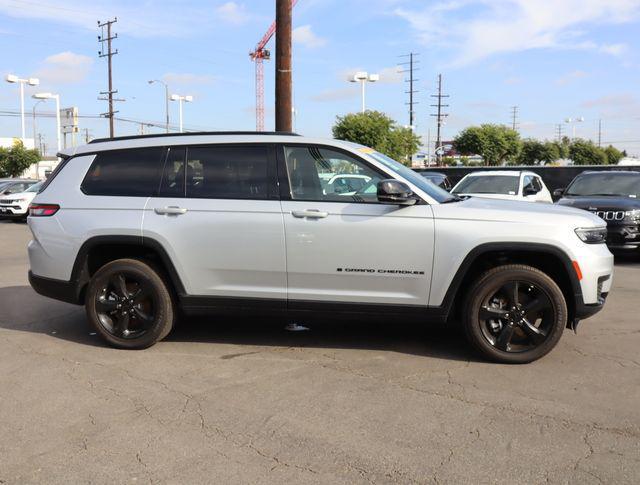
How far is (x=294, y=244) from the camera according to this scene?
16.1 ft

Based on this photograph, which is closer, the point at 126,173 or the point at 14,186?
the point at 126,173

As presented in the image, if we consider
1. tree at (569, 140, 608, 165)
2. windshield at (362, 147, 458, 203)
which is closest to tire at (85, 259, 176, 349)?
windshield at (362, 147, 458, 203)

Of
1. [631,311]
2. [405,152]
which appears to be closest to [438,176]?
[631,311]

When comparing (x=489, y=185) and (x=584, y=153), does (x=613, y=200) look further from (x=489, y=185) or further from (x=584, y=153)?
(x=584, y=153)

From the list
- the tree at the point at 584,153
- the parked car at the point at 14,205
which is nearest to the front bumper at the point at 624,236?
the parked car at the point at 14,205

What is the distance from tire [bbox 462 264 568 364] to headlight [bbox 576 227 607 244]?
1.39 ft

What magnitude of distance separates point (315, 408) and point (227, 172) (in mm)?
2205

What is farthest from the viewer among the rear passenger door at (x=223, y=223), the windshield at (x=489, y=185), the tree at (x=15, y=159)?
the tree at (x=15, y=159)

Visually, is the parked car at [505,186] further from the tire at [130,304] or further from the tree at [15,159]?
the tree at [15,159]

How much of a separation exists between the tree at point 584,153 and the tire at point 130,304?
87.3 m

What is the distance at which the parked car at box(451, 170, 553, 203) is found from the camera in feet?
39.6

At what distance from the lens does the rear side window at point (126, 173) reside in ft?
17.3

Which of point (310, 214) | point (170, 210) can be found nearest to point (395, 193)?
point (310, 214)

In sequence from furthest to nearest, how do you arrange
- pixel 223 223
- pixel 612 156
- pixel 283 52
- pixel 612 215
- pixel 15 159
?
pixel 612 156, pixel 15 159, pixel 283 52, pixel 612 215, pixel 223 223
